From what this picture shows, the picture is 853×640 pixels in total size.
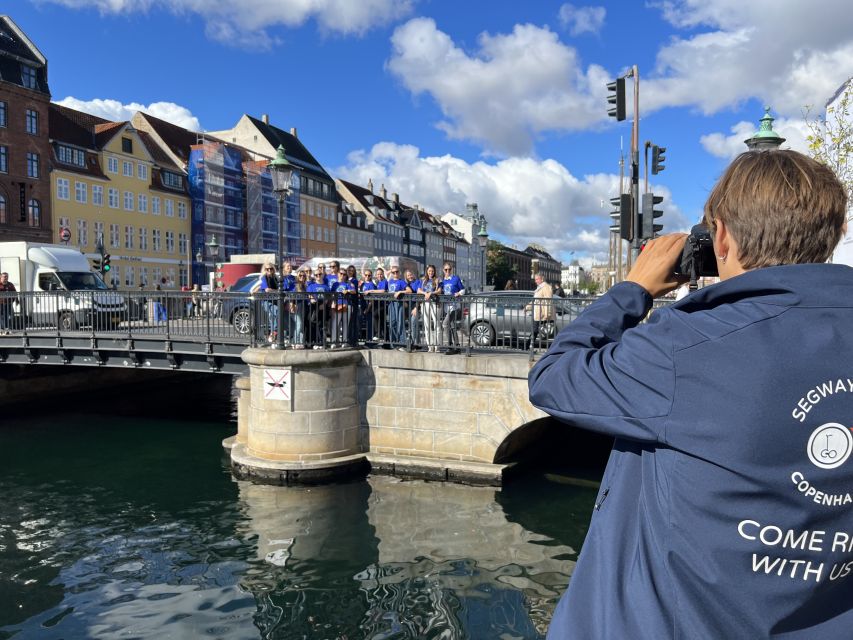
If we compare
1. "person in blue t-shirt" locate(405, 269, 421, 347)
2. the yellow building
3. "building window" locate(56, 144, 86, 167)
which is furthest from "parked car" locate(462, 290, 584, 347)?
"building window" locate(56, 144, 86, 167)

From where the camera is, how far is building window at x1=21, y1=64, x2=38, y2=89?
40372 mm

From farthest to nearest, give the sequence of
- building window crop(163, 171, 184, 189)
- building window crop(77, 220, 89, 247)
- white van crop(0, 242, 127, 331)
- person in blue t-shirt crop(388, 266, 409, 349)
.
A: building window crop(163, 171, 184, 189) → building window crop(77, 220, 89, 247) → white van crop(0, 242, 127, 331) → person in blue t-shirt crop(388, 266, 409, 349)

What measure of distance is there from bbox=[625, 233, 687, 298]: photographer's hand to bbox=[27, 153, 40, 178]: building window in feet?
155

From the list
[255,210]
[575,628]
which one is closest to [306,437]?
[575,628]

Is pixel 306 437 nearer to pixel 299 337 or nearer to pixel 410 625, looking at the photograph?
pixel 299 337

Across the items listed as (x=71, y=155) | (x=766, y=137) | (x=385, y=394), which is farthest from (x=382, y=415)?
(x=71, y=155)

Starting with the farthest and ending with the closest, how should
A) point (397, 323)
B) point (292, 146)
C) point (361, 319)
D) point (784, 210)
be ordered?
point (292, 146), point (361, 319), point (397, 323), point (784, 210)

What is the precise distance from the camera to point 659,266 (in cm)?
132

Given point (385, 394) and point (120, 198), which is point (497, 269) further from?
point (385, 394)

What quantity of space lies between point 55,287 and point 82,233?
25601 millimetres

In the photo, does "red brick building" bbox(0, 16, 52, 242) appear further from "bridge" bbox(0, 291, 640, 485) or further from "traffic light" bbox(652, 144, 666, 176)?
"traffic light" bbox(652, 144, 666, 176)

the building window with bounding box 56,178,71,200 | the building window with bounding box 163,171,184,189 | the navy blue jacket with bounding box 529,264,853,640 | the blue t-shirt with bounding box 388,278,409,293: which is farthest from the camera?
the building window with bounding box 163,171,184,189

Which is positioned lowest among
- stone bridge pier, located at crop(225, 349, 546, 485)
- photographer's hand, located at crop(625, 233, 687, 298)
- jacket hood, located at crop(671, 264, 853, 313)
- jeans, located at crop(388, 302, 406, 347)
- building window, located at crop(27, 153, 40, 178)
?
stone bridge pier, located at crop(225, 349, 546, 485)

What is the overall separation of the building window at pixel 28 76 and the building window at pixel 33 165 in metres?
4.07
